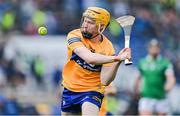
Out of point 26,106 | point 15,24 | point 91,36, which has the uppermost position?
point 91,36

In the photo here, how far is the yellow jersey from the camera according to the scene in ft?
34.0

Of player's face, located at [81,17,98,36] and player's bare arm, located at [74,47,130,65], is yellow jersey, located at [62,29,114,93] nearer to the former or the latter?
player's face, located at [81,17,98,36]

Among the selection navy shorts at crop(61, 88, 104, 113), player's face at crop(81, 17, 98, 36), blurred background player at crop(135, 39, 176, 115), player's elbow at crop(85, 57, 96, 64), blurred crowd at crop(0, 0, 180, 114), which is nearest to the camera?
player's elbow at crop(85, 57, 96, 64)

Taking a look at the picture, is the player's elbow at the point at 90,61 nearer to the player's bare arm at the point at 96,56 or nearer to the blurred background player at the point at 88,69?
the player's bare arm at the point at 96,56

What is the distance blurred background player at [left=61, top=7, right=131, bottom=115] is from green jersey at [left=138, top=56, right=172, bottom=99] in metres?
5.58

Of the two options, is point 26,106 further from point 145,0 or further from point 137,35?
point 145,0

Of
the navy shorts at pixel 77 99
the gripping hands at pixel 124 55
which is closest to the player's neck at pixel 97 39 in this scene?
the navy shorts at pixel 77 99

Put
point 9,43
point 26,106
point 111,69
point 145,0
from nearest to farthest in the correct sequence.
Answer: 1. point 111,69
2. point 26,106
3. point 9,43
4. point 145,0

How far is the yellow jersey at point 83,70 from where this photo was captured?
10359mm

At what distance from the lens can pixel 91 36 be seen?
33.9ft

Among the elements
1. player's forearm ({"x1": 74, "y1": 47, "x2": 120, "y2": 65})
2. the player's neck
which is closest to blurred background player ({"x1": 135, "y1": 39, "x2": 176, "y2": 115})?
the player's neck

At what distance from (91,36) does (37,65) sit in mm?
9397

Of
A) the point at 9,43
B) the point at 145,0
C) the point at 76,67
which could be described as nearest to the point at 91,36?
the point at 76,67

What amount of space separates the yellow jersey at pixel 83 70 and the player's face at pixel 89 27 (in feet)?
0.41
